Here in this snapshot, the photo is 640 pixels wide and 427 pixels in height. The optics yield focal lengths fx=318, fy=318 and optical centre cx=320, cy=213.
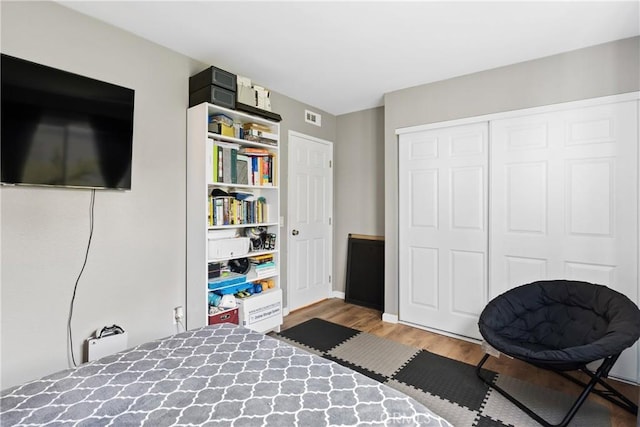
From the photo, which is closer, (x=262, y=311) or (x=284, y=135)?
(x=262, y=311)

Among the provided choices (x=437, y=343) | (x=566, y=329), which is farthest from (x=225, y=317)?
(x=566, y=329)

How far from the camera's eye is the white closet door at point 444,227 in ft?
9.93

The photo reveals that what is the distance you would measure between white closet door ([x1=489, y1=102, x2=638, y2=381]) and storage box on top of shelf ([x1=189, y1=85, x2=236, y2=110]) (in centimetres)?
236

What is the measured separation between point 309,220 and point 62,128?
2.64 m

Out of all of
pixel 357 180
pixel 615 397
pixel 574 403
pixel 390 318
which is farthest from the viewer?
pixel 357 180

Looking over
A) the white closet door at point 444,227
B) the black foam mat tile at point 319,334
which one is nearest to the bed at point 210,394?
the black foam mat tile at point 319,334

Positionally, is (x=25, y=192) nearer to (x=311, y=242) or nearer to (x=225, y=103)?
(x=225, y=103)

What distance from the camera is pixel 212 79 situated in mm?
2549

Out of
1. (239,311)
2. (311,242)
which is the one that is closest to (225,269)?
(239,311)

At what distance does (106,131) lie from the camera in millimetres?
2158

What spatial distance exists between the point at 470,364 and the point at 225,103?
9.66 ft

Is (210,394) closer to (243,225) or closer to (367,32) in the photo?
(243,225)

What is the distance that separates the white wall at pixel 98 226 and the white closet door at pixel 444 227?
2.26 meters

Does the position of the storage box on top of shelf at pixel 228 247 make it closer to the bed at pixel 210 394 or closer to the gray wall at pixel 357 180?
the bed at pixel 210 394
